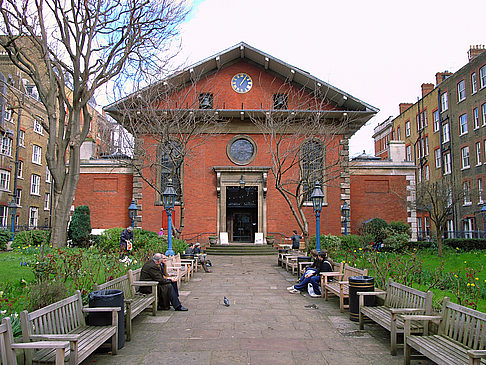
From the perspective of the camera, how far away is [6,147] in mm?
32812

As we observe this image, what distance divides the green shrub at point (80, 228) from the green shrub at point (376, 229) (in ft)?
49.4

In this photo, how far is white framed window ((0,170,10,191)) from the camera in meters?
32.3

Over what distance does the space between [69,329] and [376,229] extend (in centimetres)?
1938

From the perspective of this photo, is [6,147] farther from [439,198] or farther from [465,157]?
[465,157]

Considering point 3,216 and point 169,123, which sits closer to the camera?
point 169,123

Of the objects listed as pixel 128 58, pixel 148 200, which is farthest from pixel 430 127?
pixel 128 58

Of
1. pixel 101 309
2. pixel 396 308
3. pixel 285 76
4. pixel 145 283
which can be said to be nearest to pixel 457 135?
pixel 285 76

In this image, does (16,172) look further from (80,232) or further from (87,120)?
(87,120)

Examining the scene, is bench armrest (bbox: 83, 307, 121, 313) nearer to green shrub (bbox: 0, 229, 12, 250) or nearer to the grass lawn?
the grass lawn

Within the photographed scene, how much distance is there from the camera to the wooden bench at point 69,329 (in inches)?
175

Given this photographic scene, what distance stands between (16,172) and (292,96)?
22.8 m

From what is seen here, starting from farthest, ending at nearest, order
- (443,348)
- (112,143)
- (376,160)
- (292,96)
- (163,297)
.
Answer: (376,160)
(292,96)
(112,143)
(163,297)
(443,348)

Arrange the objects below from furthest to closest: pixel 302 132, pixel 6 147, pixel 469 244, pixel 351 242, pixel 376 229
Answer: pixel 6 147, pixel 469 244, pixel 302 132, pixel 376 229, pixel 351 242

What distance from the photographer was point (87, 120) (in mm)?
16391
